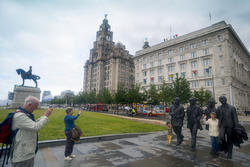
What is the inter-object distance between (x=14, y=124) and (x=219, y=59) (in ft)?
161

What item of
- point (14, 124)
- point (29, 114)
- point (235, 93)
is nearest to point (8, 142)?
point (14, 124)

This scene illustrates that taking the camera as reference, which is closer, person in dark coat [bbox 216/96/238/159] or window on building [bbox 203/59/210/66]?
person in dark coat [bbox 216/96/238/159]

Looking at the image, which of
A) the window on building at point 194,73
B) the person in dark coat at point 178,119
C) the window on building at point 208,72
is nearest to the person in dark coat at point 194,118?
the person in dark coat at point 178,119

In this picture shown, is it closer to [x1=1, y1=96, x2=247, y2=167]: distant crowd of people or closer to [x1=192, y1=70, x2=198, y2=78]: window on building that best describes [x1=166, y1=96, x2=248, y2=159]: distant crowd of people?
[x1=1, y1=96, x2=247, y2=167]: distant crowd of people

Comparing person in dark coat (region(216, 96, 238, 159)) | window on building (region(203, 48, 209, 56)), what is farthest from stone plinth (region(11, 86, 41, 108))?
window on building (region(203, 48, 209, 56))

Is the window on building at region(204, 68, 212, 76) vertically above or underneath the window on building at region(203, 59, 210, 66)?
underneath

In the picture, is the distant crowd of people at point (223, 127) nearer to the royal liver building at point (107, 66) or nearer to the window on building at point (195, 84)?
the window on building at point (195, 84)

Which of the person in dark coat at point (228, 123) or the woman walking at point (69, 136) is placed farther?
the person in dark coat at point (228, 123)

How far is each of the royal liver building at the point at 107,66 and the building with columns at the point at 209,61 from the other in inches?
1401

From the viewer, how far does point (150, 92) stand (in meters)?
34.0

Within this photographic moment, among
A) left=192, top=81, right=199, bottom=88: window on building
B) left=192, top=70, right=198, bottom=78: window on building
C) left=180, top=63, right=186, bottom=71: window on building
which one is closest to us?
left=192, top=81, right=199, bottom=88: window on building

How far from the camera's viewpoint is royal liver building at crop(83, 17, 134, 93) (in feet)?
289

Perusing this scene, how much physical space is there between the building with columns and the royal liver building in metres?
35.6

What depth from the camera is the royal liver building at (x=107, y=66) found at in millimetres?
88000
